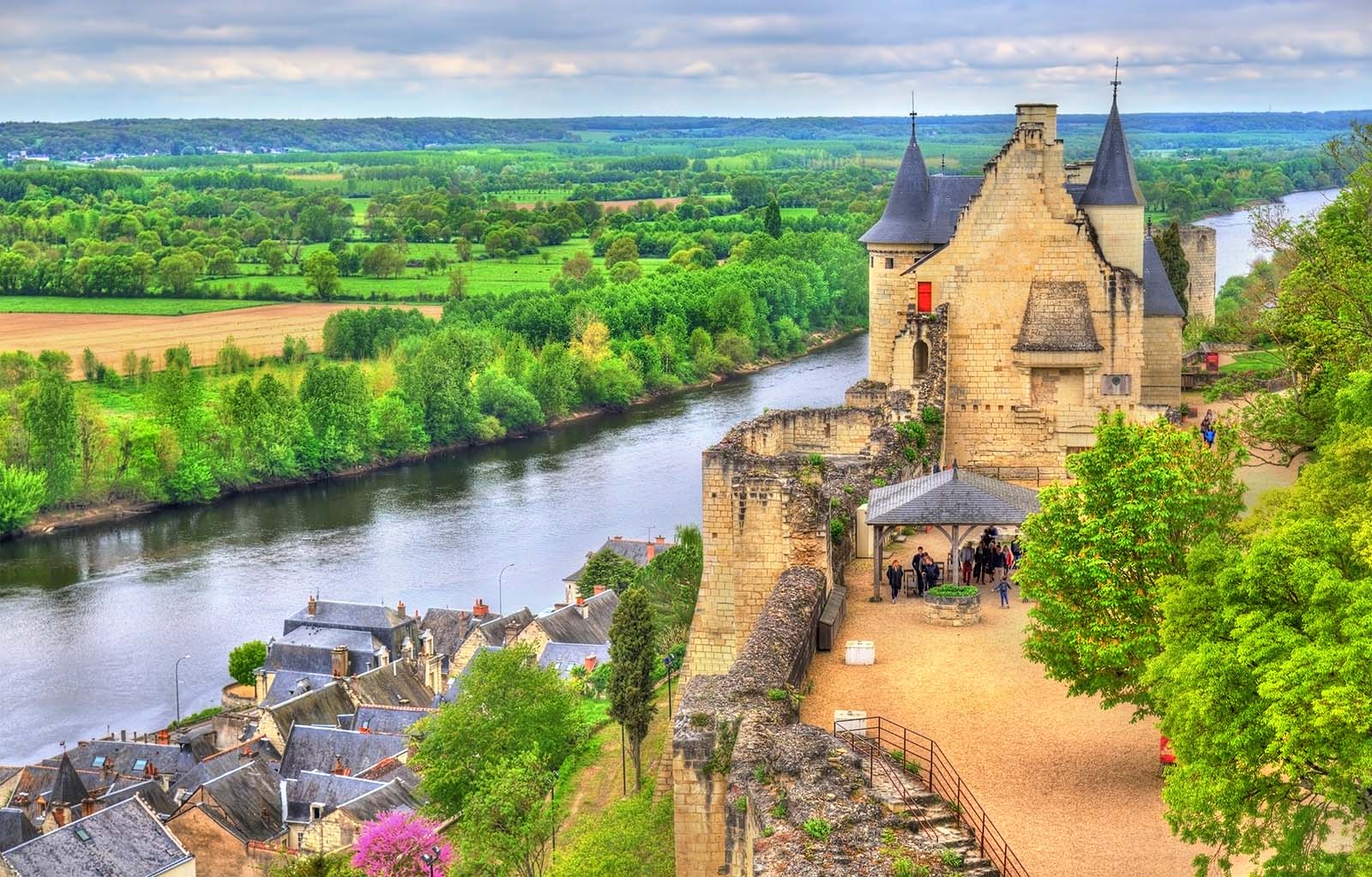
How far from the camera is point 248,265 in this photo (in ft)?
409

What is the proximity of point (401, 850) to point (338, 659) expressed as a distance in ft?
51.6

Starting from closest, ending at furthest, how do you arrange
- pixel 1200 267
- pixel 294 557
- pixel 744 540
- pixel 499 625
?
pixel 744 540, pixel 499 625, pixel 1200 267, pixel 294 557

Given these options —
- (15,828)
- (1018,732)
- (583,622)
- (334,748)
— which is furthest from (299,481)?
(1018,732)

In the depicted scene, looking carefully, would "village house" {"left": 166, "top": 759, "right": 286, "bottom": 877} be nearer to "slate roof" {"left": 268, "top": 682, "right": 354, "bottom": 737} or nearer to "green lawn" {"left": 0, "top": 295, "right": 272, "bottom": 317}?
"slate roof" {"left": 268, "top": 682, "right": 354, "bottom": 737}

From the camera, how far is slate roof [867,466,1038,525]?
1986 cm

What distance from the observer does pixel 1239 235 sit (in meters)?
106

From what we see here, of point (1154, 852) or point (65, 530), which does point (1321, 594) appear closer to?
point (1154, 852)

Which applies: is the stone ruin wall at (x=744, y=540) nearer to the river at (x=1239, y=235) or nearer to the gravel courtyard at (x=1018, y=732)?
the gravel courtyard at (x=1018, y=732)

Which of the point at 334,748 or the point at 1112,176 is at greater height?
the point at 1112,176

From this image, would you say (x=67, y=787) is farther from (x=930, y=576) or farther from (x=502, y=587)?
(x=930, y=576)

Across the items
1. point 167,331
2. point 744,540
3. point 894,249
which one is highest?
point 894,249

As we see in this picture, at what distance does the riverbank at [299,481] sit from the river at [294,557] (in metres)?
0.75

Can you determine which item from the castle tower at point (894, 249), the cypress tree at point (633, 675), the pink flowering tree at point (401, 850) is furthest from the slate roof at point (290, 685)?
the castle tower at point (894, 249)

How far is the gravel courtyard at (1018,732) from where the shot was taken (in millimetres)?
12938
